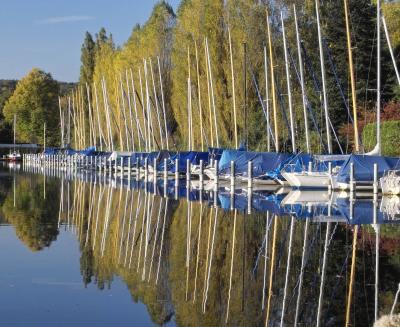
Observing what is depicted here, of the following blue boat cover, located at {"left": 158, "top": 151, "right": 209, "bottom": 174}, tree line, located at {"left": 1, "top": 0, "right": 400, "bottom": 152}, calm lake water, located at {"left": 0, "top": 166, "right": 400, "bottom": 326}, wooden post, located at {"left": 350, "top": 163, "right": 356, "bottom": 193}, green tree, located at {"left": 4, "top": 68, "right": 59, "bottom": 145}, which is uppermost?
green tree, located at {"left": 4, "top": 68, "right": 59, "bottom": 145}

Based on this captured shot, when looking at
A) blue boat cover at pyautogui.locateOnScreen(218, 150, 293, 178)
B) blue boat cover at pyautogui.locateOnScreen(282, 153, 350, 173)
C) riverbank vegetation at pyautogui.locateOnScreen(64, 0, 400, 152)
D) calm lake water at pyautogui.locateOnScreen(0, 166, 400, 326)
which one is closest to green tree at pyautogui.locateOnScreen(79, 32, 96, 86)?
riverbank vegetation at pyautogui.locateOnScreen(64, 0, 400, 152)

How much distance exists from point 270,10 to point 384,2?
7527 mm

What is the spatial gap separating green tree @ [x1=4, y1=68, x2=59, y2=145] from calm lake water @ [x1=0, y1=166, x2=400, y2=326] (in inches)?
3984

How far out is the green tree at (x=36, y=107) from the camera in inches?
4914

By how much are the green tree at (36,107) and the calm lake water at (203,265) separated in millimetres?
101182

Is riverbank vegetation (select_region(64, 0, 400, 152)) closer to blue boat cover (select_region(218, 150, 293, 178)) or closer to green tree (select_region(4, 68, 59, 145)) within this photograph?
blue boat cover (select_region(218, 150, 293, 178))

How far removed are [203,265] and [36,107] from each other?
11585 cm

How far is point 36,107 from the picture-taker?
12556cm

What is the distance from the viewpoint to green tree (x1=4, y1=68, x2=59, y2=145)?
124812 millimetres

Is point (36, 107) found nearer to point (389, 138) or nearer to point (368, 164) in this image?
point (389, 138)

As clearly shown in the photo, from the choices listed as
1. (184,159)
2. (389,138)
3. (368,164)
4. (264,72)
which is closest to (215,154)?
(184,159)

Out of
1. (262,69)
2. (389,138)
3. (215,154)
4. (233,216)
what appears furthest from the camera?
(262,69)

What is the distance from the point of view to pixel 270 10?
49250mm

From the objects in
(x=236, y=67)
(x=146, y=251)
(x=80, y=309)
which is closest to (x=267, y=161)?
(x=236, y=67)
